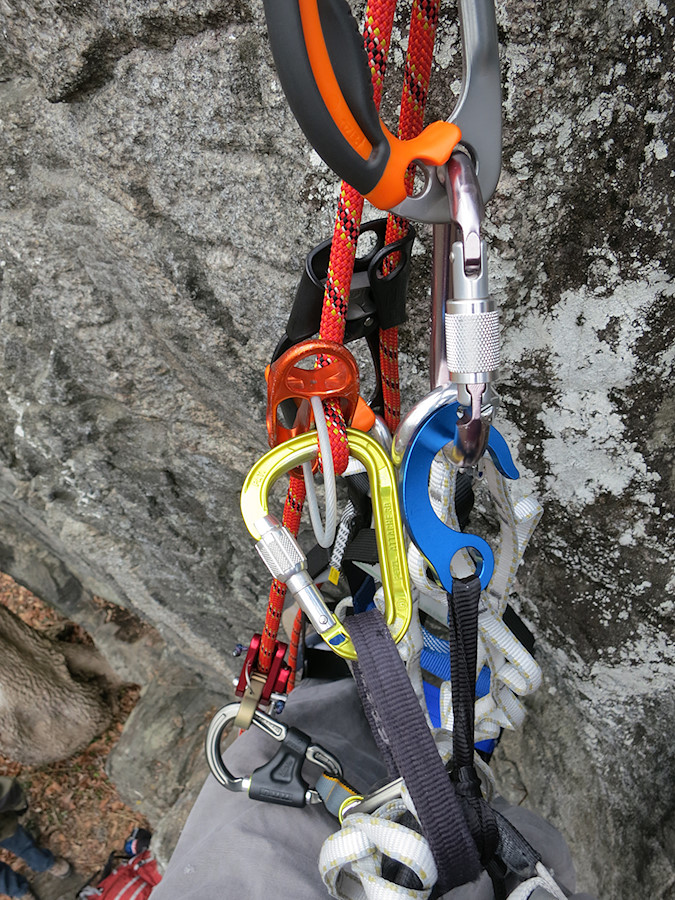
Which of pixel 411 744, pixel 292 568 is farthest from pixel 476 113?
pixel 411 744

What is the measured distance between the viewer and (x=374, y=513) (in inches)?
20.5

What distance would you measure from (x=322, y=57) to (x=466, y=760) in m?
0.58

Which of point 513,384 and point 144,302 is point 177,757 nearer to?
point 144,302

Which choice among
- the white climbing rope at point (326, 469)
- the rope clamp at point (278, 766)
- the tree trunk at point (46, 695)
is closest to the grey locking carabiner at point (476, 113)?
the white climbing rope at point (326, 469)

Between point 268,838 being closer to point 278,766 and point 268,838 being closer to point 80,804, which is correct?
point 278,766

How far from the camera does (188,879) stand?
56 cm

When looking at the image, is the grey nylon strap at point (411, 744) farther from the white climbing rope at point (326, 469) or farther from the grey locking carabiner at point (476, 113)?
the grey locking carabiner at point (476, 113)

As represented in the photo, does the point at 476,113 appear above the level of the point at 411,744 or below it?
above

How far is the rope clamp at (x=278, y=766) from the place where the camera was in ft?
2.02

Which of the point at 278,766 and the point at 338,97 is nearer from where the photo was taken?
the point at 338,97

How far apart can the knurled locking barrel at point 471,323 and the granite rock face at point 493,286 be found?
282 mm

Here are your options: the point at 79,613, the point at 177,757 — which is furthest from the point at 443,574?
the point at 79,613

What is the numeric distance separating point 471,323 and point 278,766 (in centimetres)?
50

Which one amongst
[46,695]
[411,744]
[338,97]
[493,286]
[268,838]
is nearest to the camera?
[338,97]
